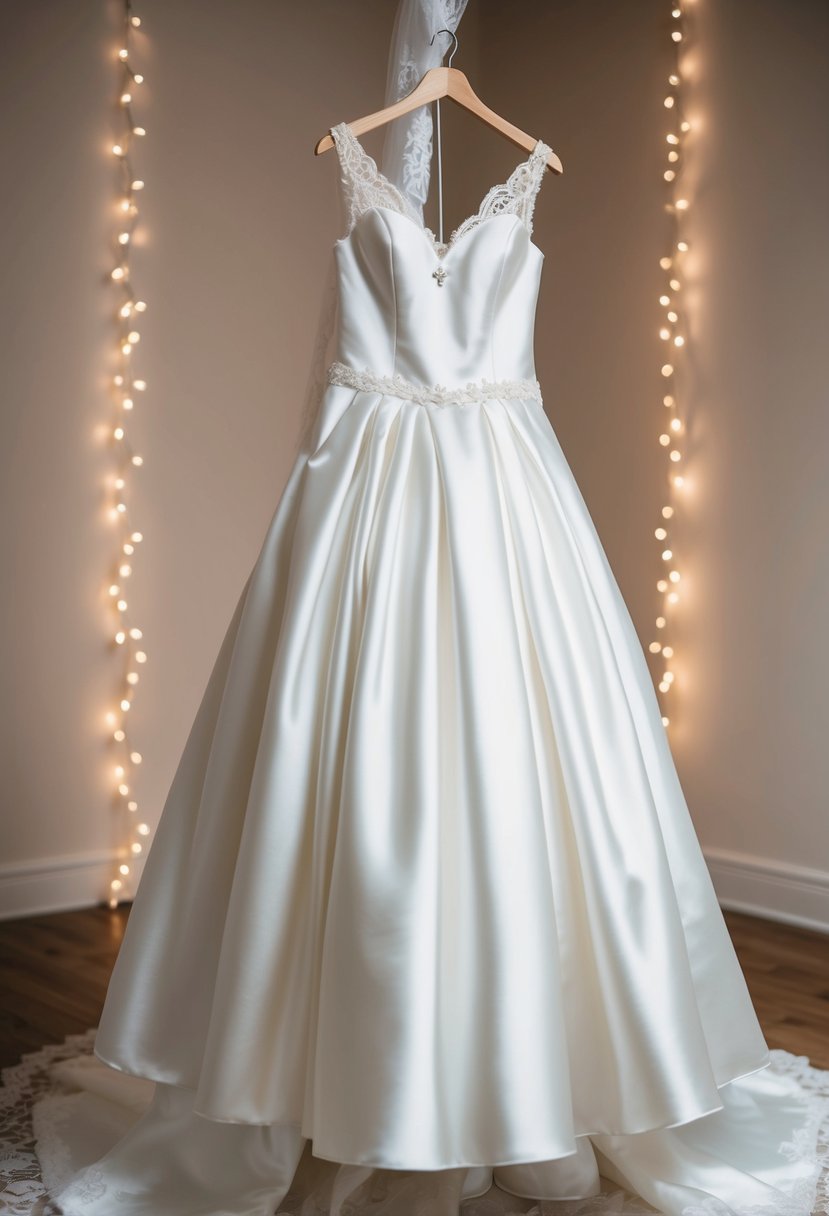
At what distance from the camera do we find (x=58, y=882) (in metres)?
3.37

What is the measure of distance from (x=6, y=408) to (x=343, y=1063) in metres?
2.31

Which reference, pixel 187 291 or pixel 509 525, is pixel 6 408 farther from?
pixel 509 525

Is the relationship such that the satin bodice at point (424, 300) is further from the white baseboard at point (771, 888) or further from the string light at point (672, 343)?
the white baseboard at point (771, 888)

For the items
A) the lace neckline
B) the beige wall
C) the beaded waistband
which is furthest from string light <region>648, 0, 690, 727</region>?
the beaded waistband

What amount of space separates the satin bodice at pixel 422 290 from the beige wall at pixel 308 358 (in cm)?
154

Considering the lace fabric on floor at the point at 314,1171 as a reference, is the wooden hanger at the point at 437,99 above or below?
above

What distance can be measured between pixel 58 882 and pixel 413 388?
2.11 meters

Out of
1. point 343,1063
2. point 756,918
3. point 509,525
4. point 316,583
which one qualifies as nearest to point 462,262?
point 509,525

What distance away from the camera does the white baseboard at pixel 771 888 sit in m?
→ 3.19

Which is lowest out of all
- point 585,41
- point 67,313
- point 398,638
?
point 398,638

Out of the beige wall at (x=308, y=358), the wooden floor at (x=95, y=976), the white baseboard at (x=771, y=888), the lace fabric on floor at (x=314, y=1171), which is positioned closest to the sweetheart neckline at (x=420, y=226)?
the lace fabric on floor at (x=314, y=1171)

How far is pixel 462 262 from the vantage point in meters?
1.94

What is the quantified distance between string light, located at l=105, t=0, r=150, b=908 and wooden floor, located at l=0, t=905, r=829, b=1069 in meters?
0.25

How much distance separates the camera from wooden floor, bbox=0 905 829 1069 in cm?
246
